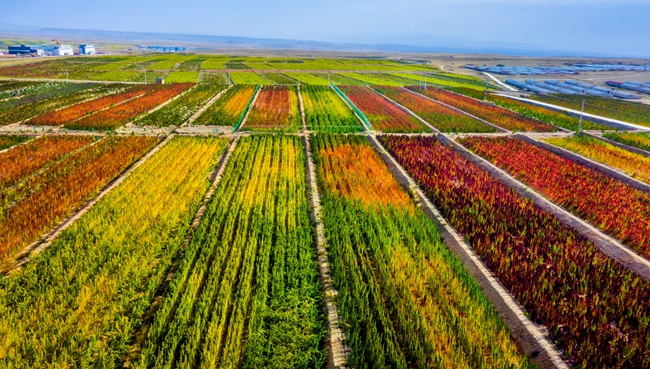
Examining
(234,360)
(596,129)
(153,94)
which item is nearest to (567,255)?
(234,360)

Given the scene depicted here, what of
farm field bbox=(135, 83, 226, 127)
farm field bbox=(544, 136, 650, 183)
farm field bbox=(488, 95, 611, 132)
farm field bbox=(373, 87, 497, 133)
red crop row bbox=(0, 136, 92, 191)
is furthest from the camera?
farm field bbox=(488, 95, 611, 132)

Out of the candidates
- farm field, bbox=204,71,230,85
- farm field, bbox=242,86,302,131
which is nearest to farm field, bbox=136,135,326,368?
farm field, bbox=242,86,302,131

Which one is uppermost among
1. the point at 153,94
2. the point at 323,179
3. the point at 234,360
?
the point at 153,94

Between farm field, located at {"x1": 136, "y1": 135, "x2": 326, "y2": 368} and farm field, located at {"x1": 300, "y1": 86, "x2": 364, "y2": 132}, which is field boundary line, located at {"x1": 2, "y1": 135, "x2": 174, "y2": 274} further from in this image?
farm field, located at {"x1": 300, "y1": 86, "x2": 364, "y2": 132}

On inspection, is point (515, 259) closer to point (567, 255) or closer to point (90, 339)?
point (567, 255)

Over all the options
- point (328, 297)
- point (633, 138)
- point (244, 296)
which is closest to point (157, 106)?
point (244, 296)

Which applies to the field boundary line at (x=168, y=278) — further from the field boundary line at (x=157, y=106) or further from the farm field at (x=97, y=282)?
the field boundary line at (x=157, y=106)

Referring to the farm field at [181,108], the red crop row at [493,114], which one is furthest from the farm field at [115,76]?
the red crop row at [493,114]
